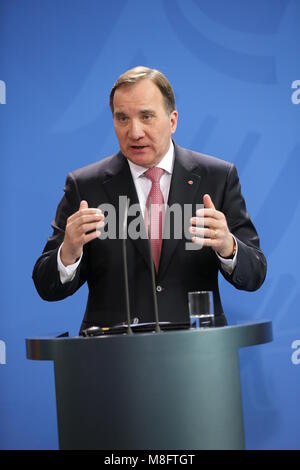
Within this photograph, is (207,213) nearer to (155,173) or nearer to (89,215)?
(89,215)

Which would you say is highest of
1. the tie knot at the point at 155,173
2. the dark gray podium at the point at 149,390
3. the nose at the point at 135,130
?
Answer: the nose at the point at 135,130

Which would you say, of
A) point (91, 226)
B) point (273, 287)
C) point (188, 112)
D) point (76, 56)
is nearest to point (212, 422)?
point (91, 226)

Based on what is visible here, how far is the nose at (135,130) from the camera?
3.12 metres

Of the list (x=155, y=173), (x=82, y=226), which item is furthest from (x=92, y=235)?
(x=155, y=173)

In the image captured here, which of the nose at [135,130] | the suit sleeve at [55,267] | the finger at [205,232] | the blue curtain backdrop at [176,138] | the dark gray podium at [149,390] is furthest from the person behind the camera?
the blue curtain backdrop at [176,138]

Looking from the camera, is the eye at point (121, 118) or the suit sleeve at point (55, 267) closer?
the suit sleeve at point (55, 267)

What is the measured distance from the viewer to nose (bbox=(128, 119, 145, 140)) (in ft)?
10.2

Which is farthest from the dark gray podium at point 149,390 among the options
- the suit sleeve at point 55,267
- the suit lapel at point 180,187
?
the suit lapel at point 180,187

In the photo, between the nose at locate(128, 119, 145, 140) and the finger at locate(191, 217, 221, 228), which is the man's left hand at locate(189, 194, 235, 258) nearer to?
the finger at locate(191, 217, 221, 228)

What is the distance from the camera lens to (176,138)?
13.7ft

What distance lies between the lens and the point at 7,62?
168 inches

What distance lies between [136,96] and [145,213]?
48cm

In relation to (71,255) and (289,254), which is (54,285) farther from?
(289,254)

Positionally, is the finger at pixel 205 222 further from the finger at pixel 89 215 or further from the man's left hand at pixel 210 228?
the finger at pixel 89 215
